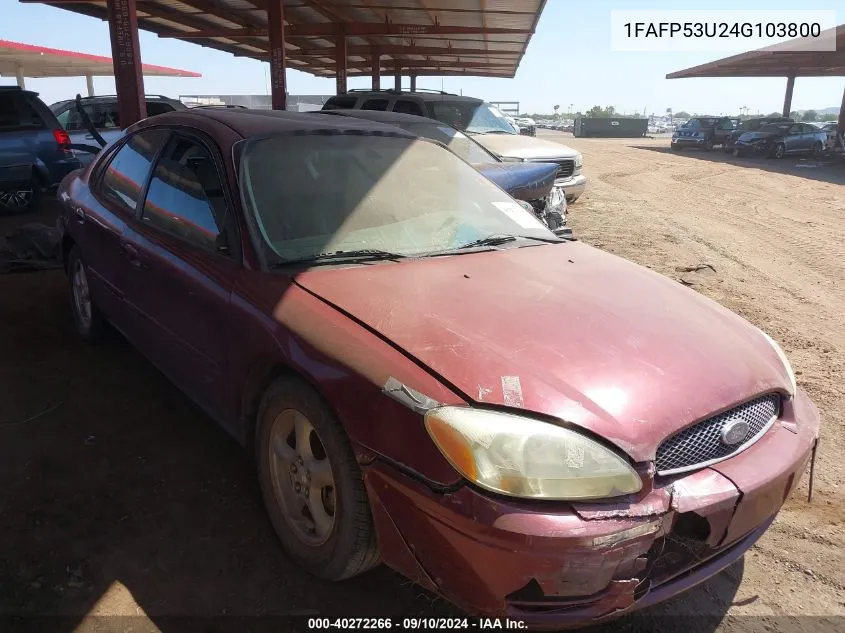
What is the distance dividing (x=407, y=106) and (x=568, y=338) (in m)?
9.65

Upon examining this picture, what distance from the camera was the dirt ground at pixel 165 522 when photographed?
6.93ft

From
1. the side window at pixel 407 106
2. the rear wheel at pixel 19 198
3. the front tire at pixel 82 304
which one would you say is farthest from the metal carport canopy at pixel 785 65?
the front tire at pixel 82 304

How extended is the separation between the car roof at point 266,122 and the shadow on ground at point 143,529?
1.54 meters

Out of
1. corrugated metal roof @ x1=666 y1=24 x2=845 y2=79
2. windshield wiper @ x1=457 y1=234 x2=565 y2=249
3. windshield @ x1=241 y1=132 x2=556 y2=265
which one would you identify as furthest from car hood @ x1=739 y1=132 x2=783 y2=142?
windshield wiper @ x1=457 y1=234 x2=565 y2=249

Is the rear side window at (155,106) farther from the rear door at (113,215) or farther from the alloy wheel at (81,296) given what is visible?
the rear door at (113,215)

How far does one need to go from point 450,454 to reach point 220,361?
4.14ft

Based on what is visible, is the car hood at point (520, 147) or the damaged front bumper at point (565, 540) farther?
the car hood at point (520, 147)

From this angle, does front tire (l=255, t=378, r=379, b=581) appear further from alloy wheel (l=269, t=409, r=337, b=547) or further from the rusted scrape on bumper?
the rusted scrape on bumper

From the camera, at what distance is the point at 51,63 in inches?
1001

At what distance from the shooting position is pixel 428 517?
5.51 feet

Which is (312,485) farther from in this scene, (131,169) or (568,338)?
(131,169)

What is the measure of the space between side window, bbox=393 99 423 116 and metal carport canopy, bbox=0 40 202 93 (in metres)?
10.8

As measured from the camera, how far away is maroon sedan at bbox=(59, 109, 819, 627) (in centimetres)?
164

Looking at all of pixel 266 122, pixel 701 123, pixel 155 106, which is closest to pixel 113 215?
pixel 266 122
